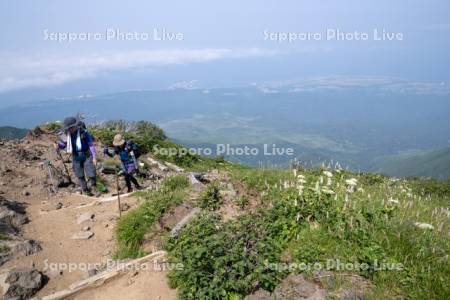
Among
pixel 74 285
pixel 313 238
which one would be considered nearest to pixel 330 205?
pixel 313 238

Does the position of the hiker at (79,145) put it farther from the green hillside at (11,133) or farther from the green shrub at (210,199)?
the green hillside at (11,133)

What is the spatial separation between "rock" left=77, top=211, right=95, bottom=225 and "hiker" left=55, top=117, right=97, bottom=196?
2.35 m

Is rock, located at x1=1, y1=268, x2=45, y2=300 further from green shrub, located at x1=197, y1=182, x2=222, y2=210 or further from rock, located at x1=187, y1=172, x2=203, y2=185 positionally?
rock, located at x1=187, y1=172, x2=203, y2=185

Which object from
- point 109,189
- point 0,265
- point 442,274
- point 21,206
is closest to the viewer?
point 442,274

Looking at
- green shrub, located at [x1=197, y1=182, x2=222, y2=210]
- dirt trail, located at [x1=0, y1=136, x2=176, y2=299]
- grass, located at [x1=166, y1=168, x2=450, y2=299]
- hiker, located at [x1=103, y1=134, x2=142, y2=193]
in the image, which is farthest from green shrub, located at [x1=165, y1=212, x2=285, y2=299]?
hiker, located at [x1=103, y1=134, x2=142, y2=193]

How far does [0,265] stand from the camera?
8.59 meters

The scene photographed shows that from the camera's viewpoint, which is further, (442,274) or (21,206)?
(21,206)

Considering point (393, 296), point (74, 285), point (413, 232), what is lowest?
point (74, 285)

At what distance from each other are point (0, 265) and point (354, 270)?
7.62 m

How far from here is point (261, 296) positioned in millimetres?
6262

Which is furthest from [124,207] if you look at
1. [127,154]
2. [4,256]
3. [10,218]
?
[4,256]

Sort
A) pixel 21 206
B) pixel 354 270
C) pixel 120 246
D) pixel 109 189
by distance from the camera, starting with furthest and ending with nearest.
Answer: pixel 109 189
pixel 21 206
pixel 120 246
pixel 354 270

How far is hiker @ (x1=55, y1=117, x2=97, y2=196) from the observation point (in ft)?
42.0

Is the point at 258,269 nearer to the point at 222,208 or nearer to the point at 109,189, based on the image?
the point at 222,208
